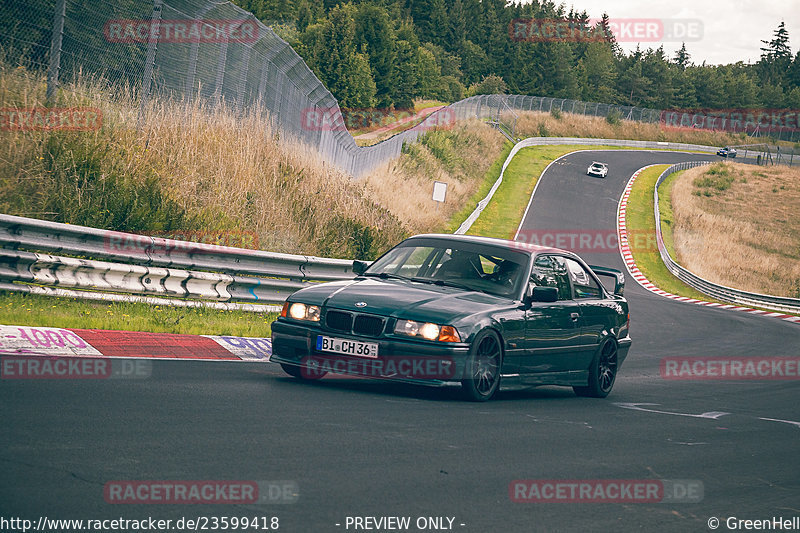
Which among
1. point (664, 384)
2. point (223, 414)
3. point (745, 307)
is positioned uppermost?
point (223, 414)

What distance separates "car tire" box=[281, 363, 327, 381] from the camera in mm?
8883

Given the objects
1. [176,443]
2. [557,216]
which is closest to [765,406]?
[176,443]

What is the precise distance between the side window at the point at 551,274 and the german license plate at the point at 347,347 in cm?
219

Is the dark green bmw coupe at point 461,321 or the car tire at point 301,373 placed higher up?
the dark green bmw coupe at point 461,321

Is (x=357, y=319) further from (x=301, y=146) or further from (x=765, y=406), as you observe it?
(x=301, y=146)

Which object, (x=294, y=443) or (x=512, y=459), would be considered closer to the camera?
(x=294, y=443)

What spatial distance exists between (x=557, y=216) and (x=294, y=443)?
44.9 m

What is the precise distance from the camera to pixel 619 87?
6161 inches

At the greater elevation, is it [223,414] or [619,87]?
[619,87]
